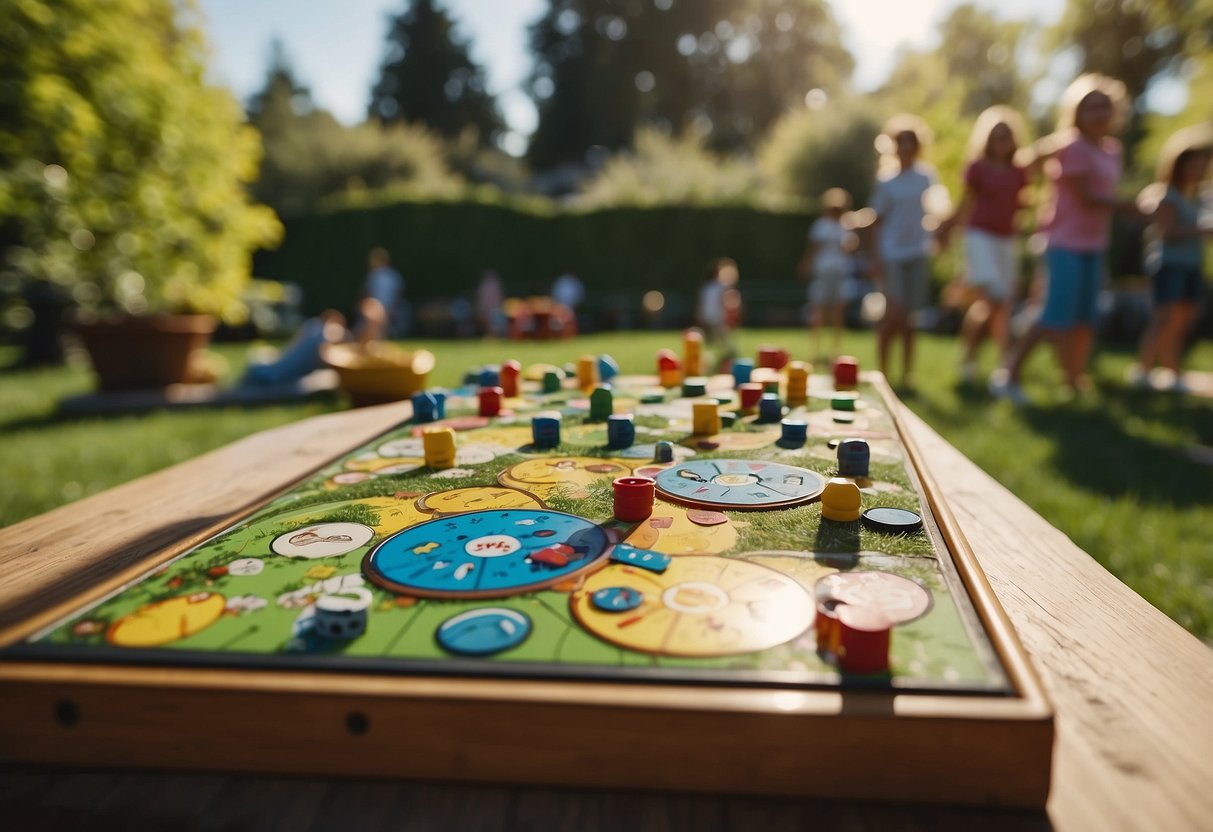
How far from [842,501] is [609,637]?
1.64 ft

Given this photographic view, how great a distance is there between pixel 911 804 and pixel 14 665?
3.02 ft

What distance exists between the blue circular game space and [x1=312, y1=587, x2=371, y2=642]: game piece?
0.33 ft

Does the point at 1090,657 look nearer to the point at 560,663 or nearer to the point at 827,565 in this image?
the point at 827,565

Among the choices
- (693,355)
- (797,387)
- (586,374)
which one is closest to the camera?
(797,387)

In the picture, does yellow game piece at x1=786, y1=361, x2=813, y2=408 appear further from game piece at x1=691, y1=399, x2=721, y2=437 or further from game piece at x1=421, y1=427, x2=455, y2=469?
game piece at x1=421, y1=427, x2=455, y2=469

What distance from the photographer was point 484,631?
792mm

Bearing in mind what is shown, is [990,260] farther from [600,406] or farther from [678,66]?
[678,66]

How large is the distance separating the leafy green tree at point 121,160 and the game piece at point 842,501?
5.52m

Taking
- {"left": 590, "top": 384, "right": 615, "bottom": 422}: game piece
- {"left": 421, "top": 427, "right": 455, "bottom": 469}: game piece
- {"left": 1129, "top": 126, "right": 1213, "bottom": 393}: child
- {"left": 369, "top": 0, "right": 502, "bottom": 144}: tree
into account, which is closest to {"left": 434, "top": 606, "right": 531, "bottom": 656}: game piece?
{"left": 421, "top": 427, "right": 455, "bottom": 469}: game piece

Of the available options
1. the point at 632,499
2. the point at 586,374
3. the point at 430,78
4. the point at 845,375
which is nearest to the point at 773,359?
the point at 845,375

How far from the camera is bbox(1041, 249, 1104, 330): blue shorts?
13.1ft

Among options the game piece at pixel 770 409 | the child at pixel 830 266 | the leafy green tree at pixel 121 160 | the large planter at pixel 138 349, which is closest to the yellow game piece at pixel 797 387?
the game piece at pixel 770 409

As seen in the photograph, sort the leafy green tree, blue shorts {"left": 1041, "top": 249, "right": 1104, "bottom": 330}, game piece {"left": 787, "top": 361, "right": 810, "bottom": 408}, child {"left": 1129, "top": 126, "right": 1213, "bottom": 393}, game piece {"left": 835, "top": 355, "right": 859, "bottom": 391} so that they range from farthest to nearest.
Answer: the leafy green tree
child {"left": 1129, "top": 126, "right": 1213, "bottom": 393}
blue shorts {"left": 1041, "top": 249, "right": 1104, "bottom": 330}
game piece {"left": 835, "top": 355, "right": 859, "bottom": 391}
game piece {"left": 787, "top": 361, "right": 810, "bottom": 408}

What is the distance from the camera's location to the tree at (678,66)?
30.4 metres
